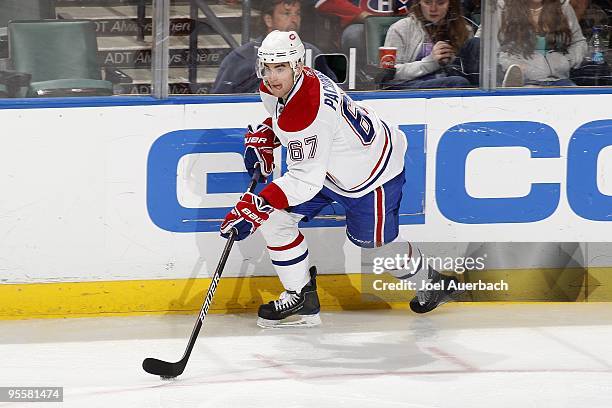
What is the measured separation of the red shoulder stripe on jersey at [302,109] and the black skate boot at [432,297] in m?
0.93

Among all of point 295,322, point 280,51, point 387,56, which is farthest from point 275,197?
Result: point 387,56

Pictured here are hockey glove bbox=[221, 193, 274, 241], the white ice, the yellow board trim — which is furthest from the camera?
the yellow board trim

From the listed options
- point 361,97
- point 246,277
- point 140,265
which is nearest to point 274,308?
point 246,277

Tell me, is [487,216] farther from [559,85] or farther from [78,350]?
[78,350]

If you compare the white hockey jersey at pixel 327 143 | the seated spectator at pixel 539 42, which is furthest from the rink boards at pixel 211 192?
the white hockey jersey at pixel 327 143

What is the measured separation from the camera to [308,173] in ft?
13.2

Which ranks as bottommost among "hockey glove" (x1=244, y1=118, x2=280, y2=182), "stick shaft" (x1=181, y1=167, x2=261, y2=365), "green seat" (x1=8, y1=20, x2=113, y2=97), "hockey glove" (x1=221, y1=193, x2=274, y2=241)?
"stick shaft" (x1=181, y1=167, x2=261, y2=365)

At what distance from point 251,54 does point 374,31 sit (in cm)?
51

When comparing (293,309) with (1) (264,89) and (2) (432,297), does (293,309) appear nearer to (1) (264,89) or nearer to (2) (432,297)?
(2) (432,297)

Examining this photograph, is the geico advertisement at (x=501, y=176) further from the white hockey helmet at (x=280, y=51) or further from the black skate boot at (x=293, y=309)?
the white hockey helmet at (x=280, y=51)

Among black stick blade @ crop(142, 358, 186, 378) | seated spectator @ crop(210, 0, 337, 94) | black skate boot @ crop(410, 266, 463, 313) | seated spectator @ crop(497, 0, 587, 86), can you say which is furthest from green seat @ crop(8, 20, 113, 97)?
seated spectator @ crop(497, 0, 587, 86)

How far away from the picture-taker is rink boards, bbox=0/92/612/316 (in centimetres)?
447

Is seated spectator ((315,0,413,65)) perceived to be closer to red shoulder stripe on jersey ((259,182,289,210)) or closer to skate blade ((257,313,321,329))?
red shoulder stripe on jersey ((259,182,289,210))

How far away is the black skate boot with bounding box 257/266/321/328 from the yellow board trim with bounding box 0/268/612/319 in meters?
0.21
